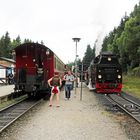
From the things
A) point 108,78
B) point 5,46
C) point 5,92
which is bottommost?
point 5,92

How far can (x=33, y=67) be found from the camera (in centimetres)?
2673

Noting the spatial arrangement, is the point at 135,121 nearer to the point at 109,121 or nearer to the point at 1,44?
the point at 109,121

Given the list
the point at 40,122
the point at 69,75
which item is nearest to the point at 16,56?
the point at 69,75

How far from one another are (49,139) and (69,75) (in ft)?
46.5

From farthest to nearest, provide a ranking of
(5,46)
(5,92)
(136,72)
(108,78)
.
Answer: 1. (5,46)
2. (136,72)
3. (5,92)
4. (108,78)

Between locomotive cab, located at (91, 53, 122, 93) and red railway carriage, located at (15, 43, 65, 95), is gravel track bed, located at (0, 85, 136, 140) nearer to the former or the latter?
red railway carriage, located at (15, 43, 65, 95)

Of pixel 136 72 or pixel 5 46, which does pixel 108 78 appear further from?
pixel 5 46

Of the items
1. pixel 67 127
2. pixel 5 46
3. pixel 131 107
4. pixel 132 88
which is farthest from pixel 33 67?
pixel 5 46

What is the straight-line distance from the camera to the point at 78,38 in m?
33.3

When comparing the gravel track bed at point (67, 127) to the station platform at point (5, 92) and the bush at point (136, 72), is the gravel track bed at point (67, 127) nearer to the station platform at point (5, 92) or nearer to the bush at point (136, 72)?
the station platform at point (5, 92)

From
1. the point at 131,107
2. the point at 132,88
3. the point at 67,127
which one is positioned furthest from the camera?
the point at 132,88

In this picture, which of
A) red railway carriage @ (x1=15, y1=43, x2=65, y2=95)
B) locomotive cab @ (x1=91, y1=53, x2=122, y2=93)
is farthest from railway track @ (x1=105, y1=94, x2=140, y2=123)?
locomotive cab @ (x1=91, y1=53, x2=122, y2=93)

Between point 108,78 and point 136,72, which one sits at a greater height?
point 136,72

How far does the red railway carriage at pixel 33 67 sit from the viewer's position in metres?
26.0
